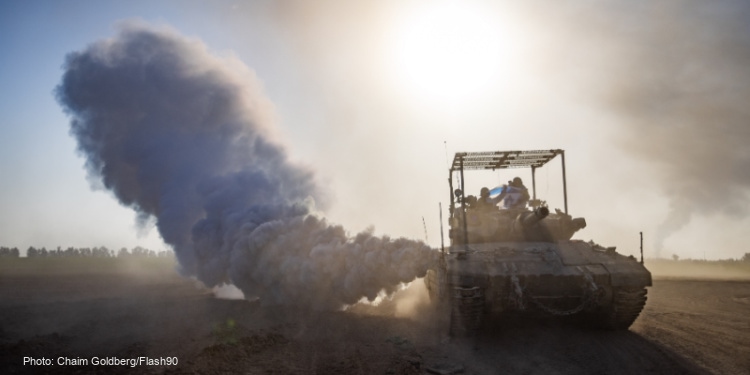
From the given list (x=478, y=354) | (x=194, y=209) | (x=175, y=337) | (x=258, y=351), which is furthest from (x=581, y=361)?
(x=194, y=209)

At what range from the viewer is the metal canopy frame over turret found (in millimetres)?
15248

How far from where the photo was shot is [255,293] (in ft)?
68.5

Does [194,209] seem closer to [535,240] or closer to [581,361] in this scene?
[535,240]

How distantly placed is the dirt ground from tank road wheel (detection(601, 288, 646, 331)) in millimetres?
429

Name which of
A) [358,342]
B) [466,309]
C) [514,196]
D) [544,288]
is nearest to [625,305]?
[544,288]

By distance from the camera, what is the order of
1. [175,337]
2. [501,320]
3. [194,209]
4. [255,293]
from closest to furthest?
1. [175,337]
2. [501,320]
3. [255,293]
4. [194,209]

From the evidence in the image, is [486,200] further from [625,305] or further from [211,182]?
[211,182]

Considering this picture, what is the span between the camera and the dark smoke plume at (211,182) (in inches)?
701

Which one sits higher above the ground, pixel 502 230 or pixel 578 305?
pixel 502 230

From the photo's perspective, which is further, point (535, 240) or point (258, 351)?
point (535, 240)

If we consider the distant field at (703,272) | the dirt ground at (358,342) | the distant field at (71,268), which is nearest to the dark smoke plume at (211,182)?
the dirt ground at (358,342)

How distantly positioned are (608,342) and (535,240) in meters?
3.68

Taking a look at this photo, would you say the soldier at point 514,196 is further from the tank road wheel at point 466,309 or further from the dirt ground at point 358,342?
the tank road wheel at point 466,309

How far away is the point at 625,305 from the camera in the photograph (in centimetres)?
1191
